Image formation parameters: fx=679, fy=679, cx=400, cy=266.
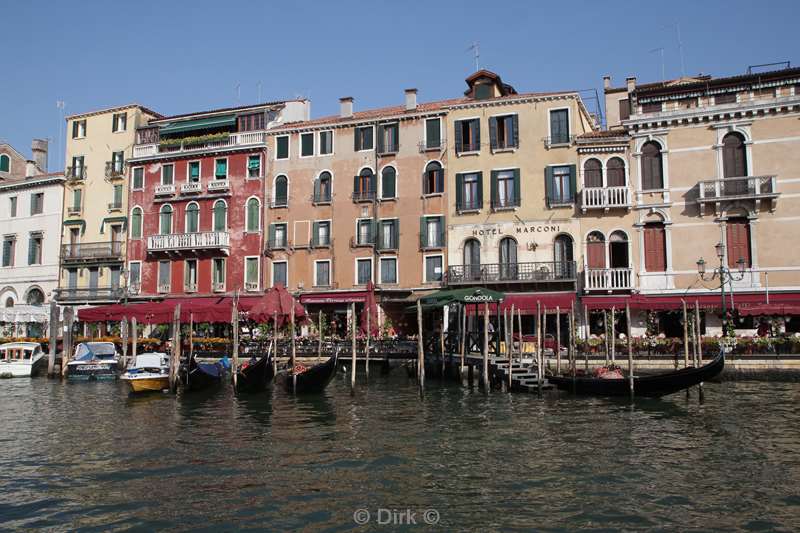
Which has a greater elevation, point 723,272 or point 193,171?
point 193,171

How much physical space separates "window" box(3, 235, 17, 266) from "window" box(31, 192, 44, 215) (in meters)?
2.00

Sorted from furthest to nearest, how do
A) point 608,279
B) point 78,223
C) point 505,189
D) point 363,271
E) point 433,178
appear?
point 78,223 < point 363,271 < point 433,178 < point 505,189 < point 608,279

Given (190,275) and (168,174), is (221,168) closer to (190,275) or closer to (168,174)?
(168,174)

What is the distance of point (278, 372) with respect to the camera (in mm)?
25281

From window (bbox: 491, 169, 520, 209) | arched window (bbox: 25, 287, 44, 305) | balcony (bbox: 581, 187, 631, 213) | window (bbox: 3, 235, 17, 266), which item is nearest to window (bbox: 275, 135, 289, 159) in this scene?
window (bbox: 491, 169, 520, 209)

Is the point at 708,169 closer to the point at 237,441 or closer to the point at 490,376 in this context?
the point at 490,376

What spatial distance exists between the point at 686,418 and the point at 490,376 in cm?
763

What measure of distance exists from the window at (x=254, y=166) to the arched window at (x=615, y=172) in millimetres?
16439

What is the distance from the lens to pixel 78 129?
37.3 m

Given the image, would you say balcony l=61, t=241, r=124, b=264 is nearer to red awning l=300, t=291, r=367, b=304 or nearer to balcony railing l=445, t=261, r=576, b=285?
red awning l=300, t=291, r=367, b=304

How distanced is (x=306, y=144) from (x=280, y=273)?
6.36m

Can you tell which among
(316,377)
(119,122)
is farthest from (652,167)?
(119,122)

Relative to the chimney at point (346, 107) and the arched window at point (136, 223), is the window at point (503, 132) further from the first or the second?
the arched window at point (136, 223)

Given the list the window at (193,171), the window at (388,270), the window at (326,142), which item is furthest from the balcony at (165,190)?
the window at (388,270)
